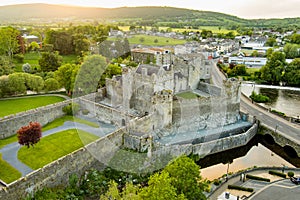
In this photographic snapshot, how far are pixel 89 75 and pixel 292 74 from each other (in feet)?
133

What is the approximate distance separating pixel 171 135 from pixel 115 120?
19.9ft

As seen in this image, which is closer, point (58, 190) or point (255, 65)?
point (58, 190)

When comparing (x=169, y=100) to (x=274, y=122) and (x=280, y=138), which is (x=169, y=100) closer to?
(x=280, y=138)

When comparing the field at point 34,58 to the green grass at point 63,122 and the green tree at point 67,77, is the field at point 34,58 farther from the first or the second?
the green grass at point 63,122

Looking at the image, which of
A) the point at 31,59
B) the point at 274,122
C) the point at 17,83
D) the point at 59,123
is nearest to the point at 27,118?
the point at 59,123

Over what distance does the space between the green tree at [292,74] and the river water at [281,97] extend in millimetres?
3332

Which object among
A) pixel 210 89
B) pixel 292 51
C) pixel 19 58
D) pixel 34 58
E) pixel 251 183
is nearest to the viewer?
pixel 251 183

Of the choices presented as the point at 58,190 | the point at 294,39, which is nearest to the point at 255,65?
the point at 294,39

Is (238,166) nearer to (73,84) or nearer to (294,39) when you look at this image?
(73,84)

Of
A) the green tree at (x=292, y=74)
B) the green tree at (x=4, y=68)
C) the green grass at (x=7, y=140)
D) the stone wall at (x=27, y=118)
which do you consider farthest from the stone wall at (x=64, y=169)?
the green tree at (x=292, y=74)

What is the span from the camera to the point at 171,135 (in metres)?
29.2

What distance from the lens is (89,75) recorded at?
38.4 metres

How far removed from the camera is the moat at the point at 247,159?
1058 inches

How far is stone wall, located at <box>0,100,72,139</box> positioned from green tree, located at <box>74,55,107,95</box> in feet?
19.1
